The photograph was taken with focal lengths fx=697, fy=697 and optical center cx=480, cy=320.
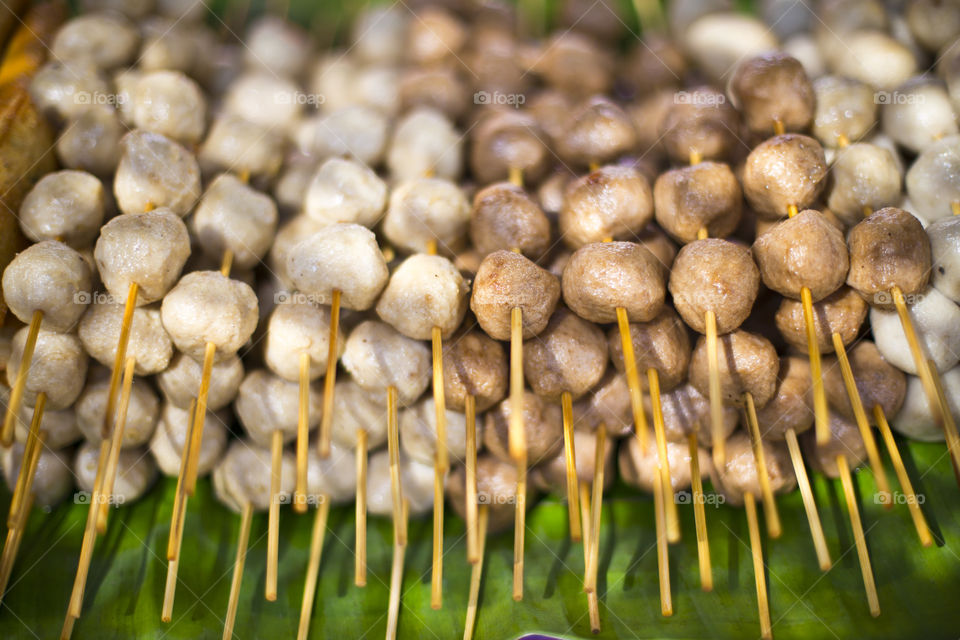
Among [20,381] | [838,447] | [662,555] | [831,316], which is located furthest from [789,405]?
[20,381]

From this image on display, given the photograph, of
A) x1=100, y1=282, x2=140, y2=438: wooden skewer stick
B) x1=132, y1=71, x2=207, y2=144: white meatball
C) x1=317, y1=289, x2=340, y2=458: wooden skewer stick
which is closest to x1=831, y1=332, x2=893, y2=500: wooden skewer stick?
x1=317, y1=289, x2=340, y2=458: wooden skewer stick

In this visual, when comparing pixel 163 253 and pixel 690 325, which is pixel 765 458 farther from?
pixel 163 253

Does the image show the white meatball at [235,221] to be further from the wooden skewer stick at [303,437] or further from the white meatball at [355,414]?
the white meatball at [355,414]

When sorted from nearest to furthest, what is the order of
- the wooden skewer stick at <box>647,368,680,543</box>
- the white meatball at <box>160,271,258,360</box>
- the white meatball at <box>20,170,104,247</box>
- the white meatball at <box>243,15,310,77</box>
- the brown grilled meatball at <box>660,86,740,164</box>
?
the wooden skewer stick at <box>647,368,680,543</box>, the white meatball at <box>160,271,258,360</box>, the white meatball at <box>20,170,104,247</box>, the brown grilled meatball at <box>660,86,740,164</box>, the white meatball at <box>243,15,310,77</box>

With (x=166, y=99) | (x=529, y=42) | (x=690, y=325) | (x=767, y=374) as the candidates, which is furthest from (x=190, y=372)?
(x=529, y=42)

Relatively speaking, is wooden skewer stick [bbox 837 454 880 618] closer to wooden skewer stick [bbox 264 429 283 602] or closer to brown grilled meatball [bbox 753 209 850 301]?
brown grilled meatball [bbox 753 209 850 301]

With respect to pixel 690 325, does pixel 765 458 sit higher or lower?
lower

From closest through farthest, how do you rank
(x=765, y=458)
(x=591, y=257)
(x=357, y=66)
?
(x=591, y=257)
(x=765, y=458)
(x=357, y=66)
